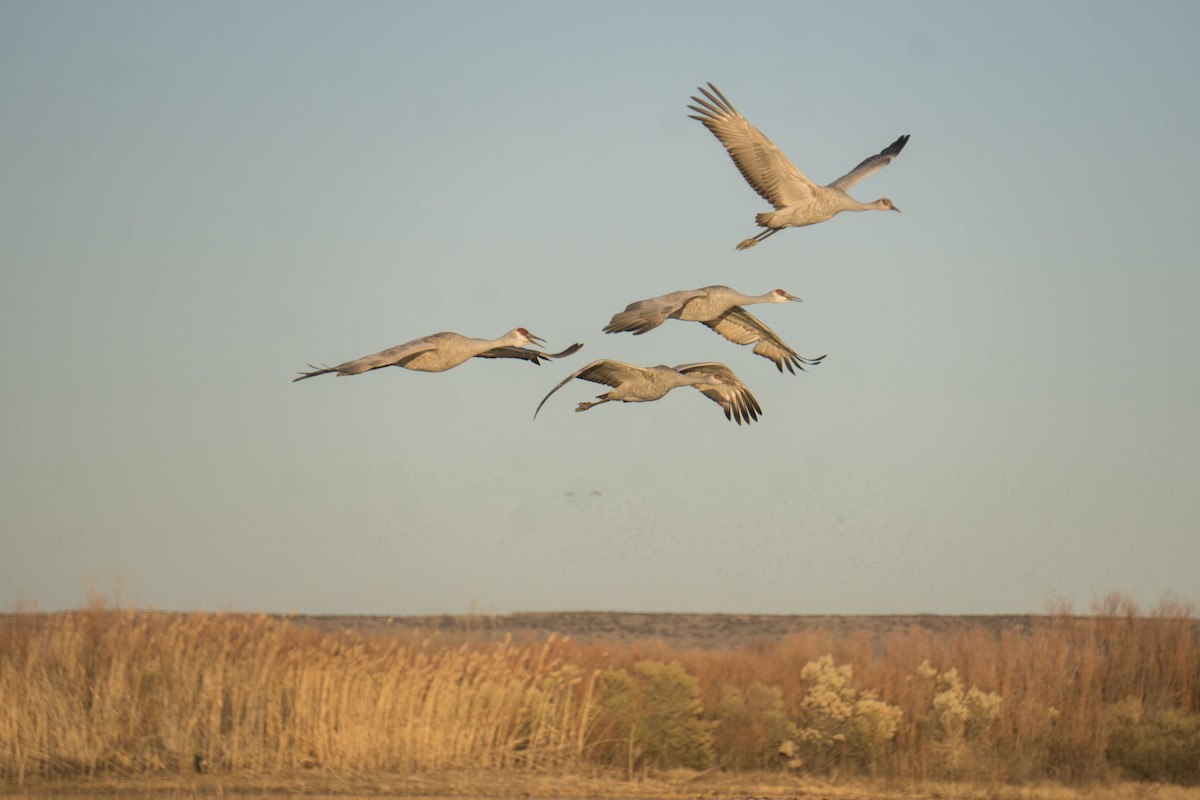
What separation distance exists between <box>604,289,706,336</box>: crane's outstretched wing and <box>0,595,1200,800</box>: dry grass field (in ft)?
20.5

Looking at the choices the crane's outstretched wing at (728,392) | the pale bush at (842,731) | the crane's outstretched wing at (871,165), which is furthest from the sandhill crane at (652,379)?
the pale bush at (842,731)

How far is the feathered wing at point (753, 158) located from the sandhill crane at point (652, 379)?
2183 millimetres

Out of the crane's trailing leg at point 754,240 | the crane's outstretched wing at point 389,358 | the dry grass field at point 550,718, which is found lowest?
the dry grass field at point 550,718

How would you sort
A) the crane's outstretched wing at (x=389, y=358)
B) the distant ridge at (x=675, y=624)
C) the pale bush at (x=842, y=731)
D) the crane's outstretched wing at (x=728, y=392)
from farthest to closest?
1. the distant ridge at (x=675, y=624)
2. the pale bush at (x=842, y=731)
3. the crane's outstretched wing at (x=728, y=392)
4. the crane's outstretched wing at (x=389, y=358)

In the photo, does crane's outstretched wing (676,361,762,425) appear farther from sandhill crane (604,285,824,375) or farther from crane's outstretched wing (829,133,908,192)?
crane's outstretched wing (829,133,908,192)

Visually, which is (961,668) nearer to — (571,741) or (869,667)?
→ (869,667)

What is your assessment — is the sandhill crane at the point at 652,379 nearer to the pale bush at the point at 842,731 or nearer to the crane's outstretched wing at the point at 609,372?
the crane's outstretched wing at the point at 609,372

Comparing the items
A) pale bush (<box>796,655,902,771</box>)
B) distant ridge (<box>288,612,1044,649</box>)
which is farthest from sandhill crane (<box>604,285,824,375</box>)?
distant ridge (<box>288,612,1044,649</box>)

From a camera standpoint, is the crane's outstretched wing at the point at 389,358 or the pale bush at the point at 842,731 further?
the pale bush at the point at 842,731

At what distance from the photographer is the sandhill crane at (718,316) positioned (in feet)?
53.8

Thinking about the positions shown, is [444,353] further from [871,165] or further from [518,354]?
[871,165]

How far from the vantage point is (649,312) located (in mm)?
16594

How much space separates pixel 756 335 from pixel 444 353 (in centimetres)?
479

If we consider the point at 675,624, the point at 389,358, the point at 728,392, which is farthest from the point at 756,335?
the point at 675,624
